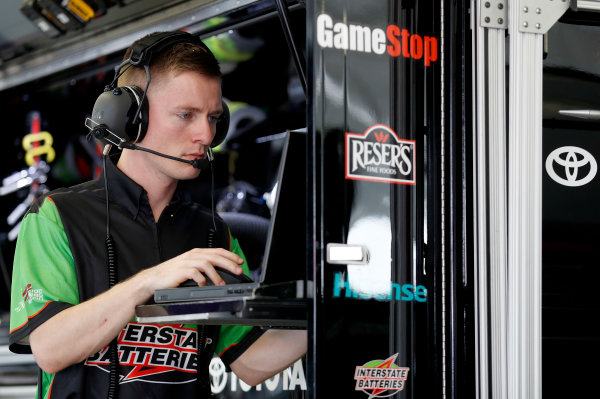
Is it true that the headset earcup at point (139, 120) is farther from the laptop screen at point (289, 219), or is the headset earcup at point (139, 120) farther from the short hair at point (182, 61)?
the laptop screen at point (289, 219)

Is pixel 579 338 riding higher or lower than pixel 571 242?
lower

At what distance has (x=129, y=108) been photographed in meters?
1.84

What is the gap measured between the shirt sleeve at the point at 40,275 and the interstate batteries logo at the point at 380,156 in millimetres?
734

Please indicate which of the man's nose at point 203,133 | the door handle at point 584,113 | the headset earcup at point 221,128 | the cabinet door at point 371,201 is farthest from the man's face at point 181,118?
the door handle at point 584,113

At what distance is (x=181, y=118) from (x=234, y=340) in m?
0.58

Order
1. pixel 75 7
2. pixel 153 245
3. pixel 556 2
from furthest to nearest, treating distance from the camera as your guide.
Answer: pixel 75 7
pixel 153 245
pixel 556 2

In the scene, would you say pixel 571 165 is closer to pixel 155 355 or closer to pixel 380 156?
pixel 380 156

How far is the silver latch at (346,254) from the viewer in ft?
4.30

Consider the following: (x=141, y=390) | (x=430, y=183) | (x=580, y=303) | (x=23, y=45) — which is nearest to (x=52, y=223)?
(x=141, y=390)

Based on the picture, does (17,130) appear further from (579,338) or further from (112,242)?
(579,338)

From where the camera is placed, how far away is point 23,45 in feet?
11.8

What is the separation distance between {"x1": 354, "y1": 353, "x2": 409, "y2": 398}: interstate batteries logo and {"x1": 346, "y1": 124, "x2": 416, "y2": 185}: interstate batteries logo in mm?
313

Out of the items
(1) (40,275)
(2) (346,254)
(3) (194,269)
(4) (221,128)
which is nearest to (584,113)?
(2) (346,254)

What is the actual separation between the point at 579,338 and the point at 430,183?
40cm
